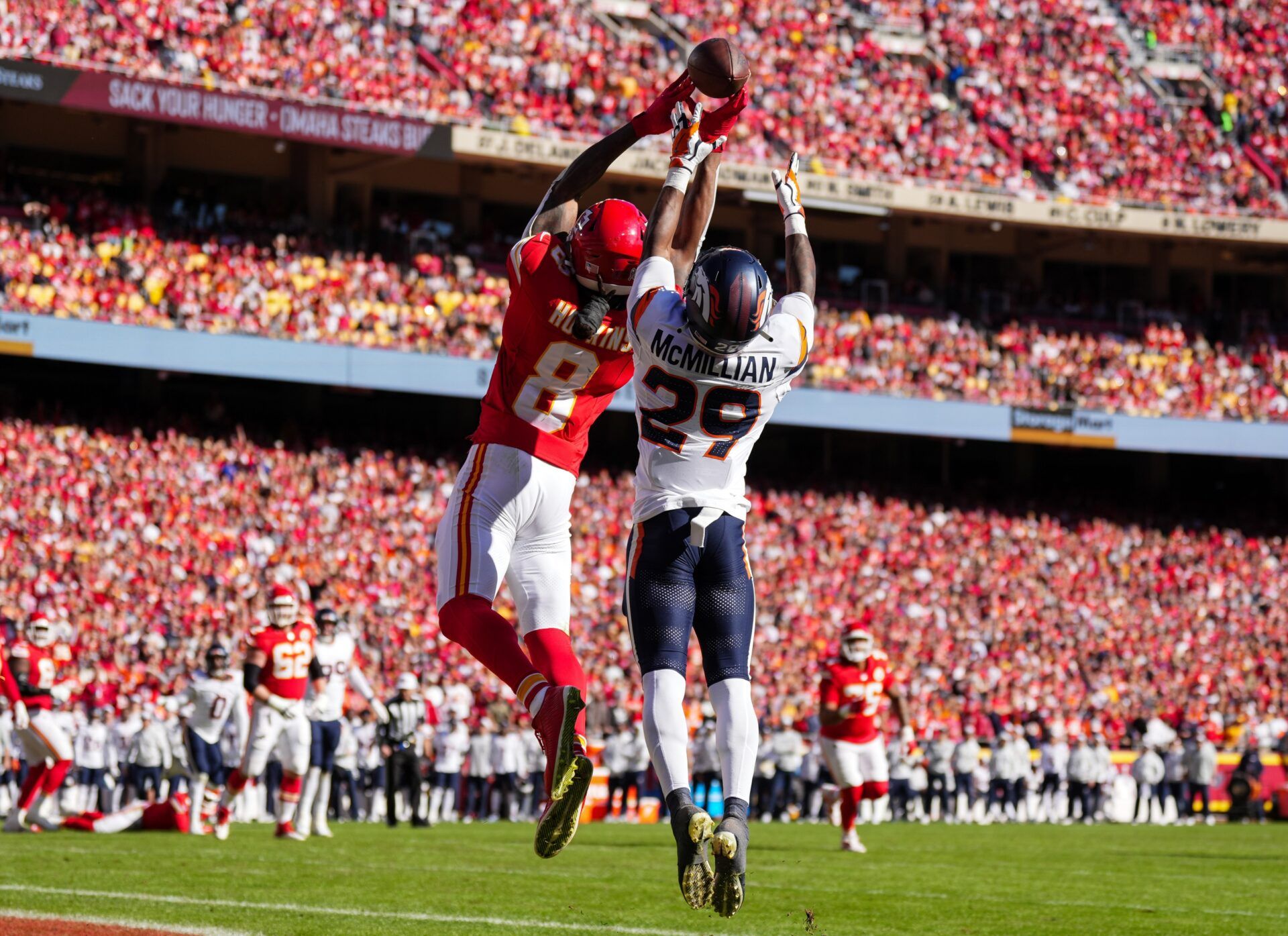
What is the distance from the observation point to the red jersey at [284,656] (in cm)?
1369

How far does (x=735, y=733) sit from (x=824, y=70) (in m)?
27.9

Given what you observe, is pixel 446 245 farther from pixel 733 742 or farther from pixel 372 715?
pixel 733 742

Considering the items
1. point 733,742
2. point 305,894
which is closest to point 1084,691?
point 305,894

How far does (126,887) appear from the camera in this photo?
30.7 ft

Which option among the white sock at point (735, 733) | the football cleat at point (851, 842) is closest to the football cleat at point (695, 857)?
the white sock at point (735, 733)

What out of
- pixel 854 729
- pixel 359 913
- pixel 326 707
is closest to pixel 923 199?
pixel 854 729

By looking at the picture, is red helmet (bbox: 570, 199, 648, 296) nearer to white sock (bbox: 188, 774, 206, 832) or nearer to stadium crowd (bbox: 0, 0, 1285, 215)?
white sock (bbox: 188, 774, 206, 832)

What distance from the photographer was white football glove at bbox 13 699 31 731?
13.9 meters

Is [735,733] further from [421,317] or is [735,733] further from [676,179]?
[421,317]

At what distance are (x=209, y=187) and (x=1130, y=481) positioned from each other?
1939cm

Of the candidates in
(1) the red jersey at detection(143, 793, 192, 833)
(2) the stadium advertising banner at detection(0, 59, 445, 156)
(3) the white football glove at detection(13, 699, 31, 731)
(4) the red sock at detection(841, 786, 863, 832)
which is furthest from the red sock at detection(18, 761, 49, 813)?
(2) the stadium advertising banner at detection(0, 59, 445, 156)

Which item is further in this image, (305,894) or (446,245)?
(446,245)

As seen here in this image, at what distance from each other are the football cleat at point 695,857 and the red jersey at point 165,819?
10.6 m

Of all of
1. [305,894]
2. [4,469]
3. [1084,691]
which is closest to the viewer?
[305,894]
